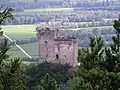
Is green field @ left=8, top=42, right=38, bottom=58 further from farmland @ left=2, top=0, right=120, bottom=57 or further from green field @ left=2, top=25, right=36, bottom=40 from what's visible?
green field @ left=2, top=25, right=36, bottom=40

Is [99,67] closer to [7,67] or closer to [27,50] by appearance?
[7,67]

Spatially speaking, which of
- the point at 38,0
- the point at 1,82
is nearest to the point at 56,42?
the point at 1,82

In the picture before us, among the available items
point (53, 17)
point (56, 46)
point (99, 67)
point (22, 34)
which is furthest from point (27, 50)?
point (99, 67)

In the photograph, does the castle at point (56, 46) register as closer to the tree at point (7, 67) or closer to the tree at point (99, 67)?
the tree at point (99, 67)

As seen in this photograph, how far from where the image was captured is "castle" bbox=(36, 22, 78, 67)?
37000mm

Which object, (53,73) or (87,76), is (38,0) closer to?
(53,73)

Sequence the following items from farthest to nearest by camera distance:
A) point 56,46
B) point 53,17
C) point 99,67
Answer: point 53,17, point 56,46, point 99,67

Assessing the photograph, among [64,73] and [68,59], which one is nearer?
[64,73]

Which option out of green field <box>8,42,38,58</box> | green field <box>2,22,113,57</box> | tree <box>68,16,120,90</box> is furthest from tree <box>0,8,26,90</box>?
green field <box>2,22,113,57</box>

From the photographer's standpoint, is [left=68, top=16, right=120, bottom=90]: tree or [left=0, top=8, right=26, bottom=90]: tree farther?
[left=68, top=16, right=120, bottom=90]: tree

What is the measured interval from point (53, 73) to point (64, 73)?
0.78 meters

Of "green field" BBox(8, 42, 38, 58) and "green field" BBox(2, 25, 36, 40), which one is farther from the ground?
"green field" BBox(8, 42, 38, 58)

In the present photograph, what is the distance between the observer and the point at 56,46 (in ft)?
125

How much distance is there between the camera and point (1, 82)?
455 inches
